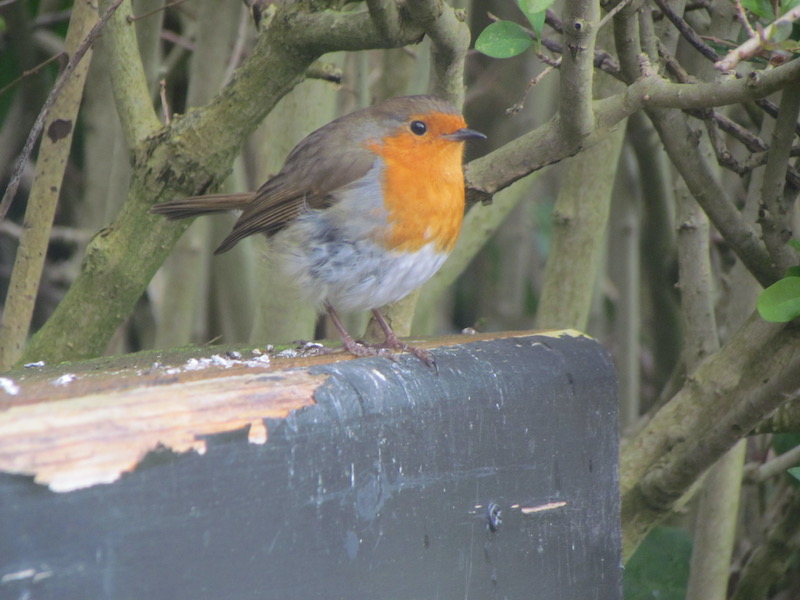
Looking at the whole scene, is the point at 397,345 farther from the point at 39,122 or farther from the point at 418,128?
the point at 39,122

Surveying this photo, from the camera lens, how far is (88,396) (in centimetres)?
119

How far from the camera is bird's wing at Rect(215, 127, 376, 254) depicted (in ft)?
7.80

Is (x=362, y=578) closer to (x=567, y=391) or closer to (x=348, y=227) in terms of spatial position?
(x=567, y=391)

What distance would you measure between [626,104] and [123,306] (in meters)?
1.12

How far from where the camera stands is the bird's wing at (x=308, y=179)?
2.38m

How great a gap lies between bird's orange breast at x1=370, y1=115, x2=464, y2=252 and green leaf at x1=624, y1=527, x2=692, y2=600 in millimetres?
1064

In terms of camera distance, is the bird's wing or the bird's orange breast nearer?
the bird's orange breast

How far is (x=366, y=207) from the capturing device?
227cm

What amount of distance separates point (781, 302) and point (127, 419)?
108 cm

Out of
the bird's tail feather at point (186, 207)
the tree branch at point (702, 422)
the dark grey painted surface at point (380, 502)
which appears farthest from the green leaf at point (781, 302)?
the bird's tail feather at point (186, 207)

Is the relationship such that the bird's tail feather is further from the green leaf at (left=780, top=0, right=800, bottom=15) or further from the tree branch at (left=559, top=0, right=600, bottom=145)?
the green leaf at (left=780, top=0, right=800, bottom=15)

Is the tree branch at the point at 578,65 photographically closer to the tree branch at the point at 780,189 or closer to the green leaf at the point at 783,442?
→ the tree branch at the point at 780,189

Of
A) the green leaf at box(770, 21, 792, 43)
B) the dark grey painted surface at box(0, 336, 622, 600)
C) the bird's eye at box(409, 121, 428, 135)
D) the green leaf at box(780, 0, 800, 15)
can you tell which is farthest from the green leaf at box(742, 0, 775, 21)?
the bird's eye at box(409, 121, 428, 135)

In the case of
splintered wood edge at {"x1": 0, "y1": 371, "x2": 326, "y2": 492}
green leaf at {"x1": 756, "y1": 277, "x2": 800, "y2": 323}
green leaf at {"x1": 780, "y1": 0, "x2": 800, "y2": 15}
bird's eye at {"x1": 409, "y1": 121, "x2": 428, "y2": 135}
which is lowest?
splintered wood edge at {"x1": 0, "y1": 371, "x2": 326, "y2": 492}
